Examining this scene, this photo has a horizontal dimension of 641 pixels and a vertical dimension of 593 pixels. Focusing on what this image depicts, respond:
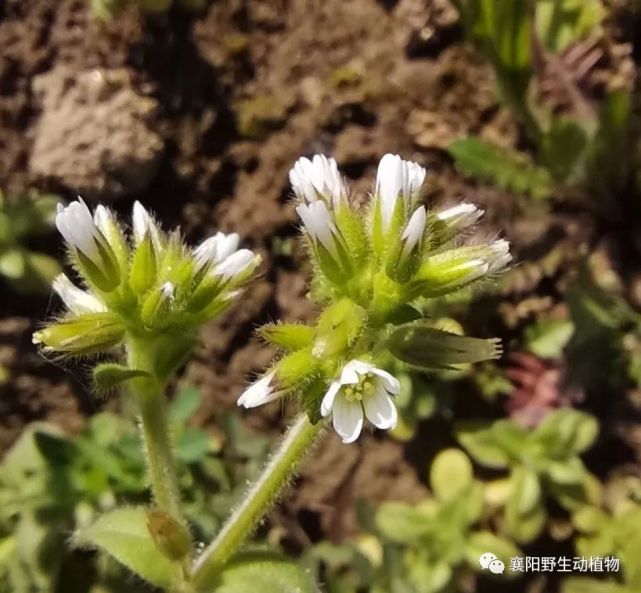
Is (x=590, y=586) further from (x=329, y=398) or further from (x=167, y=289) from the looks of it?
(x=167, y=289)

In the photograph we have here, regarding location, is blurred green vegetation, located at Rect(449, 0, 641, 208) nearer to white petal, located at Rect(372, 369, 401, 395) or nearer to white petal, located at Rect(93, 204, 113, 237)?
white petal, located at Rect(93, 204, 113, 237)

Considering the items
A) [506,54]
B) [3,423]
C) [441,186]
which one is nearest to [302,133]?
[441,186]

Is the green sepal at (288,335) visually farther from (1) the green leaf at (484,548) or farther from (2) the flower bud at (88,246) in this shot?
(1) the green leaf at (484,548)

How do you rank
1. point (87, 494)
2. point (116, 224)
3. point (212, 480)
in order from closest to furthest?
point (116, 224)
point (87, 494)
point (212, 480)

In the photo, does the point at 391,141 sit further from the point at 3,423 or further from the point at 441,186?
the point at 3,423

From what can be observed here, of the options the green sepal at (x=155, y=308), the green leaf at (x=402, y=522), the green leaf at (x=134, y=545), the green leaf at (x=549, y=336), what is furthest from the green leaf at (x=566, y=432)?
the green sepal at (x=155, y=308)

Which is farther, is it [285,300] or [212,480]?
[285,300]

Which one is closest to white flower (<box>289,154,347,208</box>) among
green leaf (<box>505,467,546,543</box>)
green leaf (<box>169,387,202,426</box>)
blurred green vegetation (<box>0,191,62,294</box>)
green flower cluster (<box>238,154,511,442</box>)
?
green flower cluster (<box>238,154,511,442</box>)
